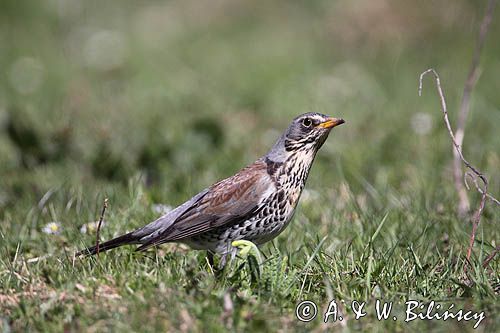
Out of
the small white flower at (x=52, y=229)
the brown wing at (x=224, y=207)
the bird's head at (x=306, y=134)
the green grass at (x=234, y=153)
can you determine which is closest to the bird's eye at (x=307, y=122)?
the bird's head at (x=306, y=134)

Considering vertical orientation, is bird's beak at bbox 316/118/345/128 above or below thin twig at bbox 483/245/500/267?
above

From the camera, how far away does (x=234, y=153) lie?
8.10 meters

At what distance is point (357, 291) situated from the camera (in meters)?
4.52

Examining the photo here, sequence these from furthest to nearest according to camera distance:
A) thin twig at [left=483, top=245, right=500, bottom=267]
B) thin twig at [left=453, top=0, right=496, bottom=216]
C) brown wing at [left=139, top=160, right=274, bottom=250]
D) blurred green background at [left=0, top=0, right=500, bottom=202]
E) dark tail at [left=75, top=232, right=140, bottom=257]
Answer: blurred green background at [left=0, top=0, right=500, bottom=202] < thin twig at [left=453, top=0, right=496, bottom=216] < brown wing at [left=139, top=160, right=274, bottom=250] < dark tail at [left=75, top=232, right=140, bottom=257] < thin twig at [left=483, top=245, right=500, bottom=267]

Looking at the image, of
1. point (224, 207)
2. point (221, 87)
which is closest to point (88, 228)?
point (224, 207)

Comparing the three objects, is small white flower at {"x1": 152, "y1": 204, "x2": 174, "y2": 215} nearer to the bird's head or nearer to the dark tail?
the dark tail

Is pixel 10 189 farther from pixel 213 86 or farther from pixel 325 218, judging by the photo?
pixel 213 86

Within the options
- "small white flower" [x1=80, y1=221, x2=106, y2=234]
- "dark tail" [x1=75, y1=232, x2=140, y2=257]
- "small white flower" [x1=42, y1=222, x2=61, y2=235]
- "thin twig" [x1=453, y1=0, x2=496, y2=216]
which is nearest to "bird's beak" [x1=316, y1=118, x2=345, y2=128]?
"thin twig" [x1=453, y1=0, x2=496, y2=216]

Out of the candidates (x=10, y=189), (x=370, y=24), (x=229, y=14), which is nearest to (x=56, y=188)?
(x=10, y=189)

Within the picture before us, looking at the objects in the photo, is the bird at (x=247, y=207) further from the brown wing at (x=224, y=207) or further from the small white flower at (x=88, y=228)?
the small white flower at (x=88, y=228)

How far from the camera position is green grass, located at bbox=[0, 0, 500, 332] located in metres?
4.31

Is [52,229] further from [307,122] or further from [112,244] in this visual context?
[307,122]

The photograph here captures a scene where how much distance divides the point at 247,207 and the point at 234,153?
296cm

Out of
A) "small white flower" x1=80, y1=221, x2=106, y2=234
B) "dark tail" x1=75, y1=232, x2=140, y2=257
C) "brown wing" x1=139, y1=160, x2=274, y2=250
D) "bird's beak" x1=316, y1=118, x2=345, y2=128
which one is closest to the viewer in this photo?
"dark tail" x1=75, y1=232, x2=140, y2=257
